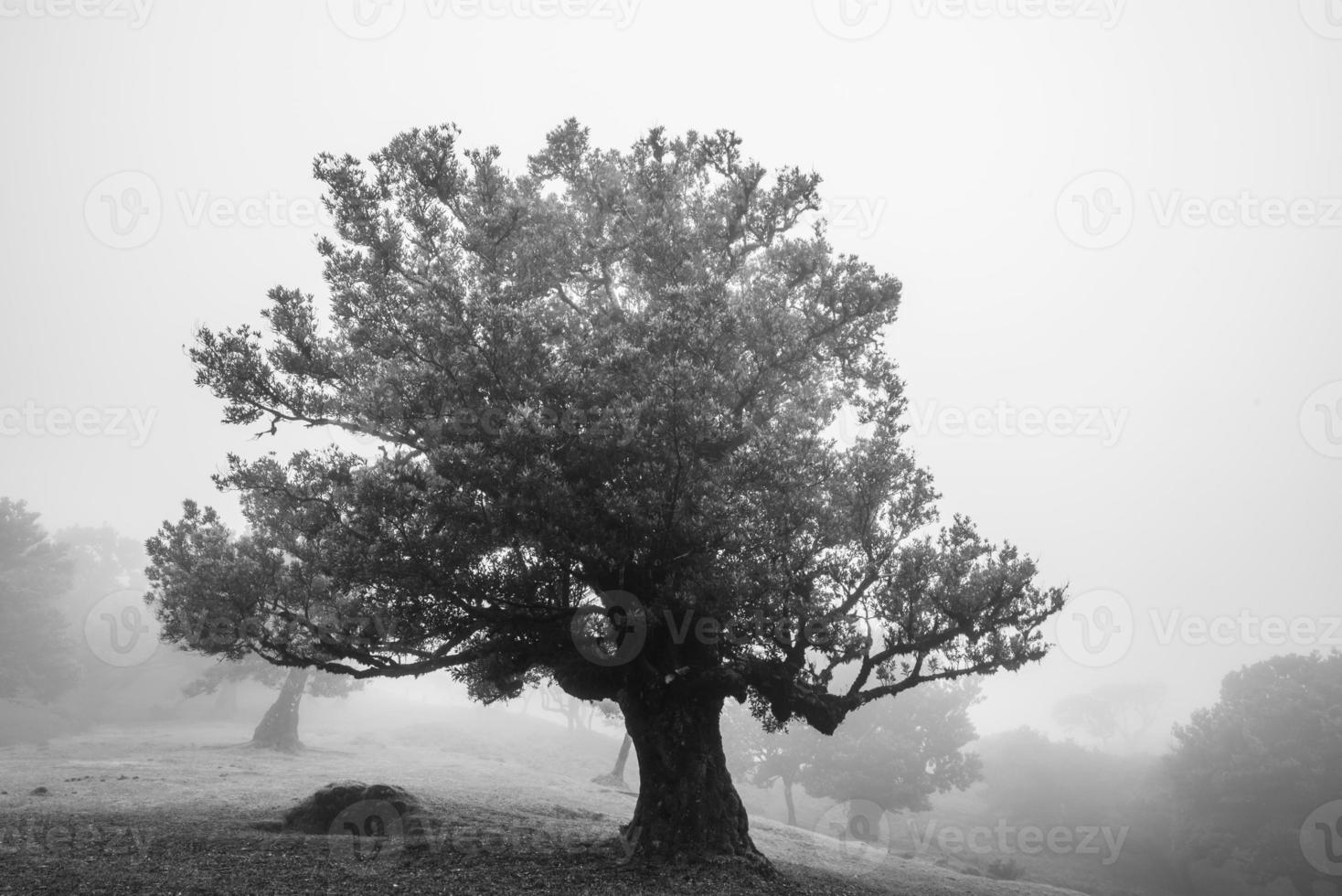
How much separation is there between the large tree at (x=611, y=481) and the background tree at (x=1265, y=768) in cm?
5019

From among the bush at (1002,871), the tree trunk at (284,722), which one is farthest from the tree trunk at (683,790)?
the tree trunk at (284,722)

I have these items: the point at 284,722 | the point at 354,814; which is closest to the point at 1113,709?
the point at 284,722

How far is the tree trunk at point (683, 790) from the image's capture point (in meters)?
15.4

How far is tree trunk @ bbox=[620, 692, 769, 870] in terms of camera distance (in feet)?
50.6

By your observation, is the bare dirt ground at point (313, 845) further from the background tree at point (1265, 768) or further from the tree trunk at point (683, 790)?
the background tree at point (1265, 768)

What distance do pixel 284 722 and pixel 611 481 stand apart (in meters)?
49.7

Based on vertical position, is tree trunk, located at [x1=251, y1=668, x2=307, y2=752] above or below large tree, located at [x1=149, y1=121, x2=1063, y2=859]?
below

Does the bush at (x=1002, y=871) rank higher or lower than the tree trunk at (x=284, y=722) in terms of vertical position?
lower

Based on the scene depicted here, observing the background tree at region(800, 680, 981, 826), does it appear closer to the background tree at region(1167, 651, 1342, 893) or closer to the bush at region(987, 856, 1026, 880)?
the bush at region(987, 856, 1026, 880)

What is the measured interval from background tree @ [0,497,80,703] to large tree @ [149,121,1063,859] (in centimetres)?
6707

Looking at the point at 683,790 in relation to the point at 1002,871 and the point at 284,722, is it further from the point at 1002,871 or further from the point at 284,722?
the point at 284,722

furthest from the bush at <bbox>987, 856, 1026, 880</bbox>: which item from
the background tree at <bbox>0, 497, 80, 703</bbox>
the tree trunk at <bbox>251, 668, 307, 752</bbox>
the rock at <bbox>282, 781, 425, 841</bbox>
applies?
the background tree at <bbox>0, 497, 80, 703</bbox>

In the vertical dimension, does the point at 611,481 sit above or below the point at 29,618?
above

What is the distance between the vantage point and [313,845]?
48.3 feet
